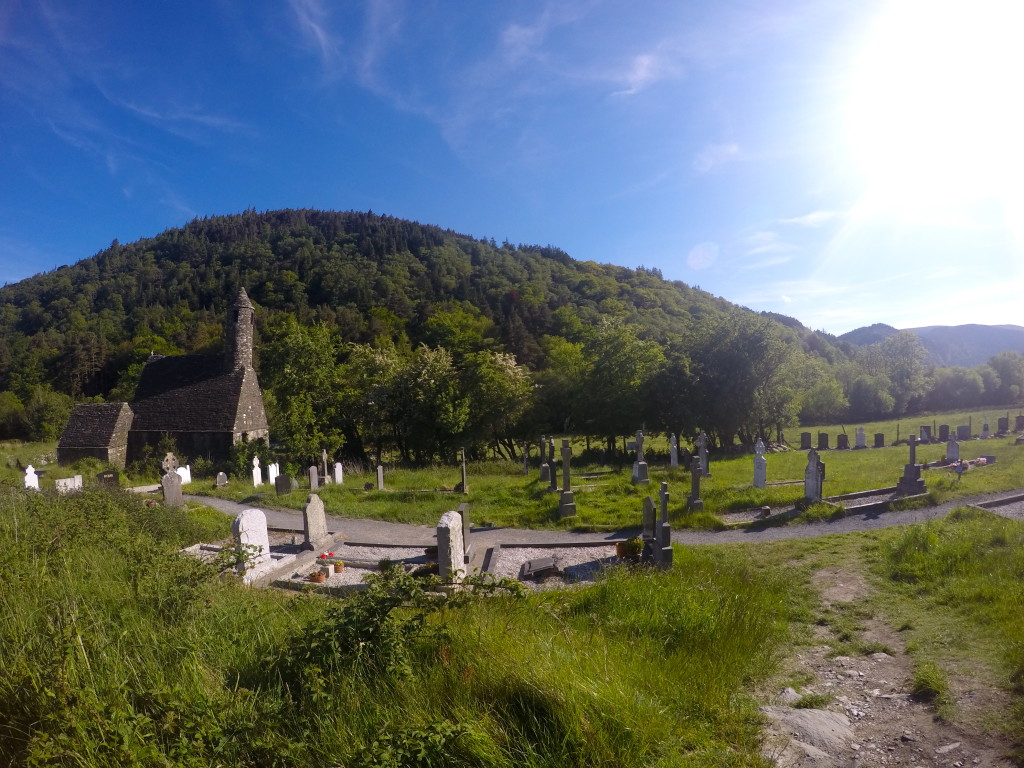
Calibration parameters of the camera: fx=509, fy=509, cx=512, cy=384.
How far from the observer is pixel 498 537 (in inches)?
484

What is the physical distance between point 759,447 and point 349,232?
10003 cm

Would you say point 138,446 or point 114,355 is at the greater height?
point 114,355

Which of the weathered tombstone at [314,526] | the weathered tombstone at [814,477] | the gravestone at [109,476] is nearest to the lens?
the weathered tombstone at [314,526]

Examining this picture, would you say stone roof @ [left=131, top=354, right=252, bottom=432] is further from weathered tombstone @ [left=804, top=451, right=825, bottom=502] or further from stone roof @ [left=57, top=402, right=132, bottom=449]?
weathered tombstone @ [left=804, top=451, right=825, bottom=502]

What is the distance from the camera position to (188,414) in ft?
86.4

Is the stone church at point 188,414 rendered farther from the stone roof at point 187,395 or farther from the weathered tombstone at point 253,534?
the weathered tombstone at point 253,534

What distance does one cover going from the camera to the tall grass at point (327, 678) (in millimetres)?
2695

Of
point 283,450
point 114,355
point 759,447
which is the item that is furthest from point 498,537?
point 114,355

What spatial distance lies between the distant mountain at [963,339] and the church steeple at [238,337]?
380 ft

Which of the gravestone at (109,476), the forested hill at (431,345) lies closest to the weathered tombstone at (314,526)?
the forested hill at (431,345)

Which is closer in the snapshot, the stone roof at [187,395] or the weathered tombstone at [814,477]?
the weathered tombstone at [814,477]

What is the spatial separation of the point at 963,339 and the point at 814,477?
491 feet

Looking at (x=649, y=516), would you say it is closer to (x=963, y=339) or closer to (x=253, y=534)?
(x=253, y=534)

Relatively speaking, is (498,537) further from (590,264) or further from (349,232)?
(349,232)
